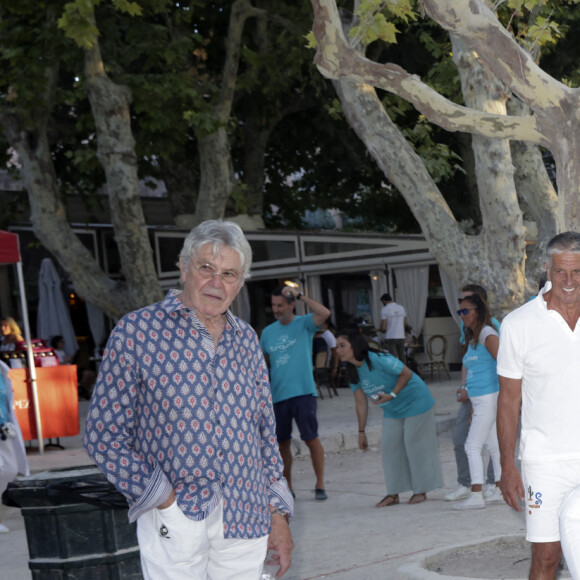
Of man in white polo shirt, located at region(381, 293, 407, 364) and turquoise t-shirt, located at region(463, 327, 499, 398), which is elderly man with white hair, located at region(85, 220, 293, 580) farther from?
man in white polo shirt, located at region(381, 293, 407, 364)

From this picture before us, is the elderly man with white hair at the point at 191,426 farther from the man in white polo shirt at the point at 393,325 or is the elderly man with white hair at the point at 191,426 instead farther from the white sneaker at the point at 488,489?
the man in white polo shirt at the point at 393,325

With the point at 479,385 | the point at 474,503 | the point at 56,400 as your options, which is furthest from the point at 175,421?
the point at 56,400

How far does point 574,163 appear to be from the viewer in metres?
6.34

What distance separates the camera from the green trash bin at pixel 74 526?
4.22 meters

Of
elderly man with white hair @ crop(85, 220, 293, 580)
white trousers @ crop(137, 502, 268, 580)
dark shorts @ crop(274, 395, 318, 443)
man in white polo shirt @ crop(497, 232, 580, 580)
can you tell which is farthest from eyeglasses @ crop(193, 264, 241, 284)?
dark shorts @ crop(274, 395, 318, 443)

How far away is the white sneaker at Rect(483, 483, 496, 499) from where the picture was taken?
29.4 feet

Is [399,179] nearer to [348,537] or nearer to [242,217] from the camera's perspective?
[348,537]

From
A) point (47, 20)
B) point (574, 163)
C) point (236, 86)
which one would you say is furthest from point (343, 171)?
point (574, 163)

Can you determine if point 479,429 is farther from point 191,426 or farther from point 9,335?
point 9,335

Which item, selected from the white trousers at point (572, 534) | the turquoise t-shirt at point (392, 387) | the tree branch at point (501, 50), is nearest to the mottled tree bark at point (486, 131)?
the tree branch at point (501, 50)

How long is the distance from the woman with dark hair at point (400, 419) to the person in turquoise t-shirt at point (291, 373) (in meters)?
0.55

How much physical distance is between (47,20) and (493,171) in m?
7.80

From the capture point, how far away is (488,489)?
903cm

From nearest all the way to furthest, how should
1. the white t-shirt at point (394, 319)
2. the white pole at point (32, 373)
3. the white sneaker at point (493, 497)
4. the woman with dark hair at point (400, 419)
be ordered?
the white sneaker at point (493, 497) < the woman with dark hair at point (400, 419) < the white pole at point (32, 373) < the white t-shirt at point (394, 319)
